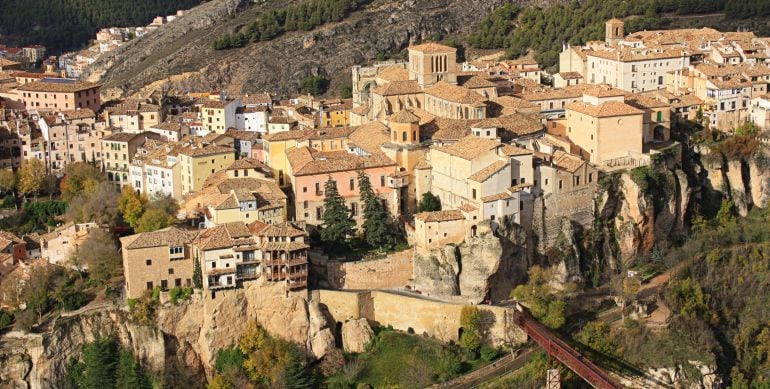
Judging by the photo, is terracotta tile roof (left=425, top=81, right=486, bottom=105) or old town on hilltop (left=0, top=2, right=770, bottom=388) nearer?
old town on hilltop (left=0, top=2, right=770, bottom=388)

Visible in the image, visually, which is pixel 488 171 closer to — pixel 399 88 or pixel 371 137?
pixel 371 137

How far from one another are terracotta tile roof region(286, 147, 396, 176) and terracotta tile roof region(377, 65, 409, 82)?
999 cm

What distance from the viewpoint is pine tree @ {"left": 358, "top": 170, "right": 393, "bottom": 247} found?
43625 mm

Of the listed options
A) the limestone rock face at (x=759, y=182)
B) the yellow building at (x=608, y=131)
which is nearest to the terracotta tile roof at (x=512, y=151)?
the yellow building at (x=608, y=131)

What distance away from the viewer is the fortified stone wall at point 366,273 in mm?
42188

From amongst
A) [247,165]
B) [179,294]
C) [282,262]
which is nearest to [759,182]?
[247,165]

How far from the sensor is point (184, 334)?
41.2 m

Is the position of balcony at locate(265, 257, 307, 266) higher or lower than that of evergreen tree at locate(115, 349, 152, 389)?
higher

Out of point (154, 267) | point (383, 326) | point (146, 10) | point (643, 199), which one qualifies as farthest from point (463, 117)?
point (146, 10)

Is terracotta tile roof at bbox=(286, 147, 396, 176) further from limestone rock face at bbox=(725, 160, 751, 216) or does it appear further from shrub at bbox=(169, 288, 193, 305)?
limestone rock face at bbox=(725, 160, 751, 216)

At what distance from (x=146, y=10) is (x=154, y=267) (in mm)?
80073

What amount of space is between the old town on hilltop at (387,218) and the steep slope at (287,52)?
19.0 meters

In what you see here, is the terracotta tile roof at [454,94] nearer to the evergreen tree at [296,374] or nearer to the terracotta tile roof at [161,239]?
the terracotta tile roof at [161,239]

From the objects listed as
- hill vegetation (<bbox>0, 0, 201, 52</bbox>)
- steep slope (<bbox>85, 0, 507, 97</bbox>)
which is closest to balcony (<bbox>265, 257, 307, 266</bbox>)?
steep slope (<bbox>85, 0, 507, 97</bbox>)
